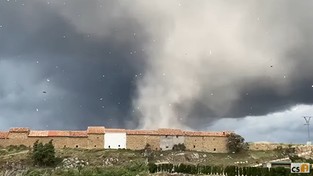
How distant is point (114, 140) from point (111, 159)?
38.7 ft

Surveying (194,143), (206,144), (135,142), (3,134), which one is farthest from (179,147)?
(3,134)

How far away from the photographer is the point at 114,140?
9538 cm

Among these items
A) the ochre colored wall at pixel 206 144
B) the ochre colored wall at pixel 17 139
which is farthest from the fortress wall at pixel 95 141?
the ochre colored wall at pixel 206 144

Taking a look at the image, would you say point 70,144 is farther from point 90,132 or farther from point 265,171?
point 265,171

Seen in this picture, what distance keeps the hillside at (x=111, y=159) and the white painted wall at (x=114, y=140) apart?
9.82 ft

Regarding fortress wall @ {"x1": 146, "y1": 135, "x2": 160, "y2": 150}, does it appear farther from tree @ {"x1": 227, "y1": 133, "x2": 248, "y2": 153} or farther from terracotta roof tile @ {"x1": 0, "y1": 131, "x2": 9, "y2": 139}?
terracotta roof tile @ {"x1": 0, "y1": 131, "x2": 9, "y2": 139}

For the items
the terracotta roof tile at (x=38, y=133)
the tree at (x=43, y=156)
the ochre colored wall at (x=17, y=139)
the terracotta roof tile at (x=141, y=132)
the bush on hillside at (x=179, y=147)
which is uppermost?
the terracotta roof tile at (x=141, y=132)

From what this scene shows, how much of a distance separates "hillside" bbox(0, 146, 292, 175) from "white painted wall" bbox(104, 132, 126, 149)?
2994 millimetres

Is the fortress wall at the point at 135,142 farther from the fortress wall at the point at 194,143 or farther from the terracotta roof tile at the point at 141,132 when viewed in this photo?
the fortress wall at the point at 194,143

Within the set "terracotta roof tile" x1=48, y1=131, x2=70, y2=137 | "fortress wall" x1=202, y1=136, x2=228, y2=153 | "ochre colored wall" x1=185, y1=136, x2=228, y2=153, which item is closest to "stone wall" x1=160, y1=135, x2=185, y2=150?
"ochre colored wall" x1=185, y1=136, x2=228, y2=153

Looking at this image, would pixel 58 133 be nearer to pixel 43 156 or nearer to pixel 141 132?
pixel 43 156

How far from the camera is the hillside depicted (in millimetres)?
73875

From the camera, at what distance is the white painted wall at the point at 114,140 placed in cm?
9488

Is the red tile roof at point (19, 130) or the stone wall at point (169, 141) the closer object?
the red tile roof at point (19, 130)
